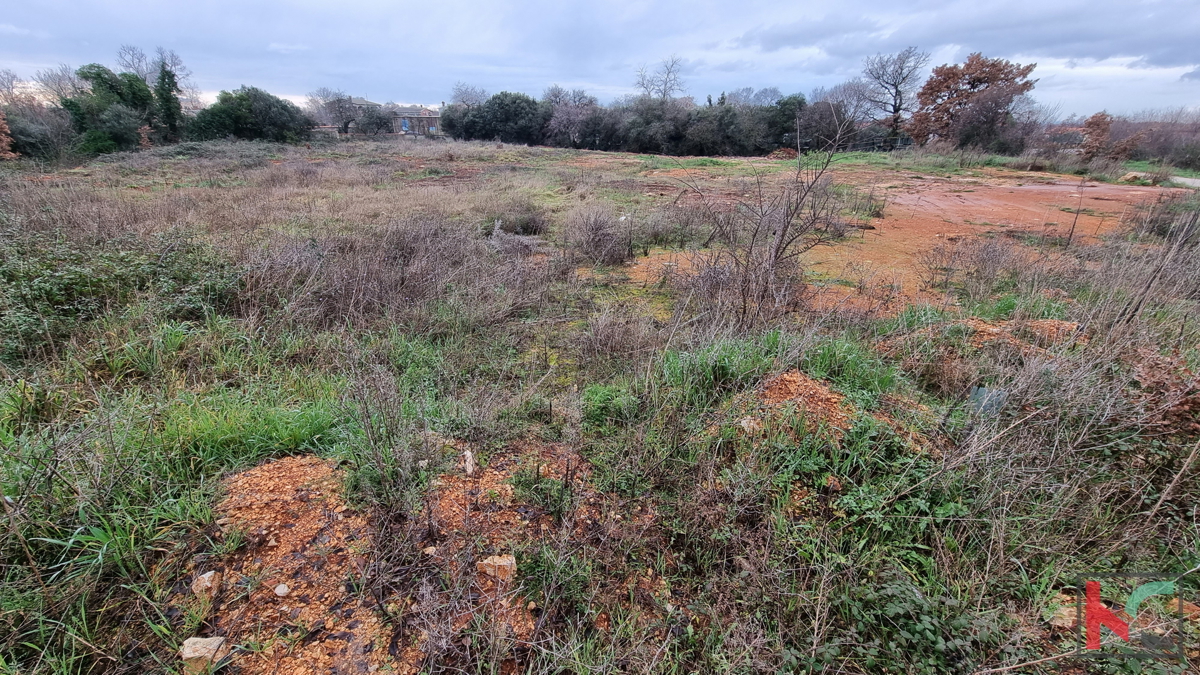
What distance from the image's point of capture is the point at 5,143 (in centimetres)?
1636

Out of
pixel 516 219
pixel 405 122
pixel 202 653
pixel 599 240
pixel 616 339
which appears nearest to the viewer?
pixel 202 653

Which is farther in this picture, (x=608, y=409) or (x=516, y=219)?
(x=516, y=219)

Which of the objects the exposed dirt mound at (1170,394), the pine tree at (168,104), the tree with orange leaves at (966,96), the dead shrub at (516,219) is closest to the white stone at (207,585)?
the exposed dirt mound at (1170,394)

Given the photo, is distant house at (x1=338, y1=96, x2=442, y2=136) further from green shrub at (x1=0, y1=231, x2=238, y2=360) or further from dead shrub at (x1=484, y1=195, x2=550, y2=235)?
green shrub at (x1=0, y1=231, x2=238, y2=360)

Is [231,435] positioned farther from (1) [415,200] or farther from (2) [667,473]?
(1) [415,200]

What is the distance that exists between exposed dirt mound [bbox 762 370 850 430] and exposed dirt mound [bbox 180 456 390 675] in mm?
2061

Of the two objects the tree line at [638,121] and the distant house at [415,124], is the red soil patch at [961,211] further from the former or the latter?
the distant house at [415,124]

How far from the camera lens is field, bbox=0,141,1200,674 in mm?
1472

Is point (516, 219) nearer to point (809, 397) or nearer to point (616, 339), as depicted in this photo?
point (616, 339)

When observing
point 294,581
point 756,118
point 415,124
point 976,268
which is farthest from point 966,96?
point 415,124

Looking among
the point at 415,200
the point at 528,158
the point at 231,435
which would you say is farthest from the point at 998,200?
the point at 528,158

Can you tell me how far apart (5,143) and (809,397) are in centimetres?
2741

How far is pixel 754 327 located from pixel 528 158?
69.9 feet

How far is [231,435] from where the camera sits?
2.17m
